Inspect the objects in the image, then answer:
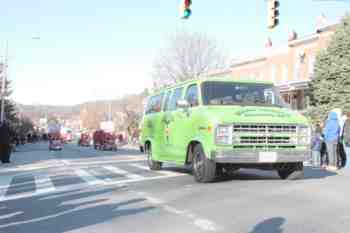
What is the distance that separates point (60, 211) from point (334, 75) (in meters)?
28.3

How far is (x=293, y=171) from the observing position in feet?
40.2

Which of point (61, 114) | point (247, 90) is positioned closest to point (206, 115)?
point (247, 90)

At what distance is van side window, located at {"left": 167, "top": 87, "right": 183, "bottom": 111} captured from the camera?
1376cm

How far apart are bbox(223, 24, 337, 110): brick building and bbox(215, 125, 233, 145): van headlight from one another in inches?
1129

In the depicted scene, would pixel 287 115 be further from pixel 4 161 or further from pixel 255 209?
pixel 4 161

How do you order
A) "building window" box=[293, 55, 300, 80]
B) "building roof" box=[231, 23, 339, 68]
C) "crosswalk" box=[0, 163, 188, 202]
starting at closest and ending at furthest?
1. "crosswalk" box=[0, 163, 188, 202]
2. "building roof" box=[231, 23, 339, 68]
3. "building window" box=[293, 55, 300, 80]

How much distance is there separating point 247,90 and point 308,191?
10.6ft

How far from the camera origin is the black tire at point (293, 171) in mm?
12156

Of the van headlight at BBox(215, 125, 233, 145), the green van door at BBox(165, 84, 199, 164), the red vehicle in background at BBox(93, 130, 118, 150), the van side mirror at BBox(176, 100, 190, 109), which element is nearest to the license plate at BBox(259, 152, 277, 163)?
the van headlight at BBox(215, 125, 233, 145)

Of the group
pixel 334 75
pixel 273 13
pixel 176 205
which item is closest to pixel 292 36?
pixel 334 75

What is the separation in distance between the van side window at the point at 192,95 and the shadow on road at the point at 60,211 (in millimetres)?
3059

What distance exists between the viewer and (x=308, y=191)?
1014 centimetres

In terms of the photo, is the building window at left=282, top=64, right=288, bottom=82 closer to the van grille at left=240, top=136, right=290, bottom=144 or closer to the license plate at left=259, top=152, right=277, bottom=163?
the van grille at left=240, top=136, right=290, bottom=144

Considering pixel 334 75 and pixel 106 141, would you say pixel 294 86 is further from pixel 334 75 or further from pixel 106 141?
pixel 106 141
